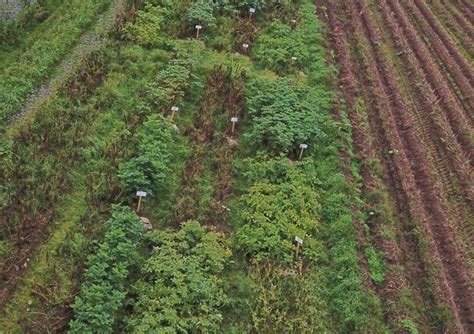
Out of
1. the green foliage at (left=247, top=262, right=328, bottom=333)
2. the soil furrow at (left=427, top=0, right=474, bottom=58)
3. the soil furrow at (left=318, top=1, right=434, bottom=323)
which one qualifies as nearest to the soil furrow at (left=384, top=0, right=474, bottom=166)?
the soil furrow at (left=427, top=0, right=474, bottom=58)

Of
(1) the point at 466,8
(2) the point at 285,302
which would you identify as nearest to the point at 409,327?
(2) the point at 285,302

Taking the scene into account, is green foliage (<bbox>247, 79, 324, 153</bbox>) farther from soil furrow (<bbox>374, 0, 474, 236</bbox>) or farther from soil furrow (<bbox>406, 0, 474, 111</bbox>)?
soil furrow (<bbox>406, 0, 474, 111</bbox>)

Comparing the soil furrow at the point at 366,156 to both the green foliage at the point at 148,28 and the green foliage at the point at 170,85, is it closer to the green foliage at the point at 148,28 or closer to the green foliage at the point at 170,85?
the green foliage at the point at 170,85

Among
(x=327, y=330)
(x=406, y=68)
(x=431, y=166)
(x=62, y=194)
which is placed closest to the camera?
(x=327, y=330)

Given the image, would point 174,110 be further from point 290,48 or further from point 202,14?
point 290,48

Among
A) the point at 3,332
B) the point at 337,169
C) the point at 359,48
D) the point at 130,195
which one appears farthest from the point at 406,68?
the point at 3,332

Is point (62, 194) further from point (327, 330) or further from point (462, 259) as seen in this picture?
point (462, 259)
